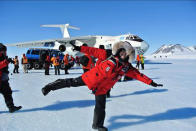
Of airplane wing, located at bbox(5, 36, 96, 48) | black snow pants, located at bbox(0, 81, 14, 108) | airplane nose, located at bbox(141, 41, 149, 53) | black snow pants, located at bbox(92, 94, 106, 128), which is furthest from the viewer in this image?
airplane wing, located at bbox(5, 36, 96, 48)

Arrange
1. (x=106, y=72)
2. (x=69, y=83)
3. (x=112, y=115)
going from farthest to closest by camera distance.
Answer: (x=112, y=115)
(x=69, y=83)
(x=106, y=72)

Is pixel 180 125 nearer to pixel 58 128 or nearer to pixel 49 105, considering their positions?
pixel 58 128

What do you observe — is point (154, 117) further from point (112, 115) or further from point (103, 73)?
point (103, 73)

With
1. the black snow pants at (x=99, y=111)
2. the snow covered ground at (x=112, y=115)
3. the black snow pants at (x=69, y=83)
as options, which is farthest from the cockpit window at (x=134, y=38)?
the black snow pants at (x=99, y=111)

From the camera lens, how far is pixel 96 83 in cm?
242

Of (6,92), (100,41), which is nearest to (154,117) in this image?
(6,92)

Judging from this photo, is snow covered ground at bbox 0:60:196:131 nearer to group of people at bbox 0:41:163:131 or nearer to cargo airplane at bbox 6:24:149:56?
group of people at bbox 0:41:163:131

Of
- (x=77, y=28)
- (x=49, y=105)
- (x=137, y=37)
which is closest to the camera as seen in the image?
(x=49, y=105)

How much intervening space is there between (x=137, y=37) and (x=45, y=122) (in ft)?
51.8

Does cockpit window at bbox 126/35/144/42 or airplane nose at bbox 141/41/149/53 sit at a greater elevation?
cockpit window at bbox 126/35/144/42

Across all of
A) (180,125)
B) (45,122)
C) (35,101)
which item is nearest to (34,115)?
(45,122)

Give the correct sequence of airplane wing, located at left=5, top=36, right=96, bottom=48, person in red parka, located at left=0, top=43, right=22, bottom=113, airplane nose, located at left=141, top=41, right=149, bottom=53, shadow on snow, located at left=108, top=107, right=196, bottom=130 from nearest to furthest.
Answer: shadow on snow, located at left=108, top=107, right=196, bottom=130 < person in red parka, located at left=0, top=43, right=22, bottom=113 < airplane nose, located at left=141, top=41, right=149, bottom=53 < airplane wing, located at left=5, top=36, right=96, bottom=48

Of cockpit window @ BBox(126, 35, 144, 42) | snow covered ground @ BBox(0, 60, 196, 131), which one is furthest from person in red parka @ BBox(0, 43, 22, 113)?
cockpit window @ BBox(126, 35, 144, 42)

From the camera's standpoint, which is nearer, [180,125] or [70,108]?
[180,125]
